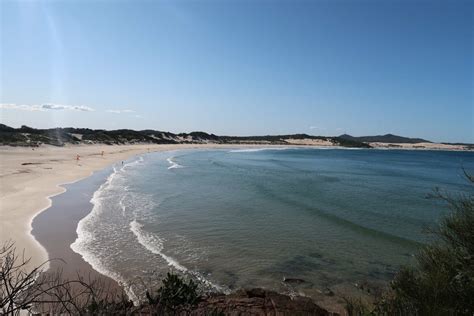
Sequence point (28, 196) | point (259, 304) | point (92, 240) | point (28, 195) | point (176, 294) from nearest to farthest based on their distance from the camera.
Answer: point (176, 294), point (259, 304), point (92, 240), point (28, 196), point (28, 195)

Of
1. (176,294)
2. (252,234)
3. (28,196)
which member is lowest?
(252,234)

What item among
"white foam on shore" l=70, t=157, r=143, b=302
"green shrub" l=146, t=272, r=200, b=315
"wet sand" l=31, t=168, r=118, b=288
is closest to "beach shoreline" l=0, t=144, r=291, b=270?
"wet sand" l=31, t=168, r=118, b=288

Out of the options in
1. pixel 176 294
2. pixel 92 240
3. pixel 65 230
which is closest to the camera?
pixel 176 294

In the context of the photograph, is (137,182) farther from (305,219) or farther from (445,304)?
(445,304)

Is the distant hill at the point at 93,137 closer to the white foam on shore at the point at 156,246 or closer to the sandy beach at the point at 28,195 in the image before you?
the sandy beach at the point at 28,195

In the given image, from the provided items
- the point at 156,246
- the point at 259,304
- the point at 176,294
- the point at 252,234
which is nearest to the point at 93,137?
the point at 252,234

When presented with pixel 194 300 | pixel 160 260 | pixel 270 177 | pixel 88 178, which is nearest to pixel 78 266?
pixel 160 260

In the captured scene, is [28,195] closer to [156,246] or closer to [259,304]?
[156,246]

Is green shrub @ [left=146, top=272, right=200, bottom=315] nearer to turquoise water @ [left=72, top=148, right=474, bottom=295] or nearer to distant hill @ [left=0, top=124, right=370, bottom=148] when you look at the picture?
turquoise water @ [left=72, top=148, right=474, bottom=295]

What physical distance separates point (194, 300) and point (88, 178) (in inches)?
862

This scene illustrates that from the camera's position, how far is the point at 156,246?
10516 mm

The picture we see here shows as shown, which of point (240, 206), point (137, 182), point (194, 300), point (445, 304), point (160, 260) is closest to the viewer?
point (445, 304)

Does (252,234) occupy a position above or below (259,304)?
below

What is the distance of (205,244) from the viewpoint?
1078cm
